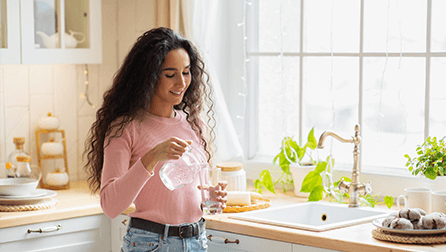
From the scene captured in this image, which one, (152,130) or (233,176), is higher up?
(152,130)

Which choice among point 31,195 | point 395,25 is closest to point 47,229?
point 31,195

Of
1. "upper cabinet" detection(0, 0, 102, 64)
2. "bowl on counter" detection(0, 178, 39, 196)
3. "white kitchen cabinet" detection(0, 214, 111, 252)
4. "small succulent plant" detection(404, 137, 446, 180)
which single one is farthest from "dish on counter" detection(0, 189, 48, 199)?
"small succulent plant" detection(404, 137, 446, 180)

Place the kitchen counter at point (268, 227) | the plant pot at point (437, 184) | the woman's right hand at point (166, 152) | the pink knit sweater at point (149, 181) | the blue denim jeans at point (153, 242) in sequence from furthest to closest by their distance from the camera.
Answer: the plant pot at point (437, 184), the kitchen counter at point (268, 227), the blue denim jeans at point (153, 242), the pink knit sweater at point (149, 181), the woman's right hand at point (166, 152)

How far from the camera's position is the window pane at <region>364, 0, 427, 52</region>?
8.88 ft

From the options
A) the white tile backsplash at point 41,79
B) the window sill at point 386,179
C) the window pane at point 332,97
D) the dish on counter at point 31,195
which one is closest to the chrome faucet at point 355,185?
the window sill at point 386,179

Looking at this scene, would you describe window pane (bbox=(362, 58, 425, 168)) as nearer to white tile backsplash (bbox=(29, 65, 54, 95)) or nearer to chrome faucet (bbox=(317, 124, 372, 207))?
chrome faucet (bbox=(317, 124, 372, 207))

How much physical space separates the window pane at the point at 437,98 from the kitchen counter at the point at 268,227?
0.61m

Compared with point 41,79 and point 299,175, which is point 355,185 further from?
point 41,79

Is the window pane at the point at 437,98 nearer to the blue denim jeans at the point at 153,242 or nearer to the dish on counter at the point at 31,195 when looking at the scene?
the blue denim jeans at the point at 153,242

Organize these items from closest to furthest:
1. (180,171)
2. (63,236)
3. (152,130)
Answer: (180,171)
(152,130)
(63,236)

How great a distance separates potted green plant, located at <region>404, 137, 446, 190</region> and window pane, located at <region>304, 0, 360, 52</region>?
60 centimetres

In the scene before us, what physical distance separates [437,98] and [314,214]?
0.70m

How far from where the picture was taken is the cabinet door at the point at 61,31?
2.96 meters

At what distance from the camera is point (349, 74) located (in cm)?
295
